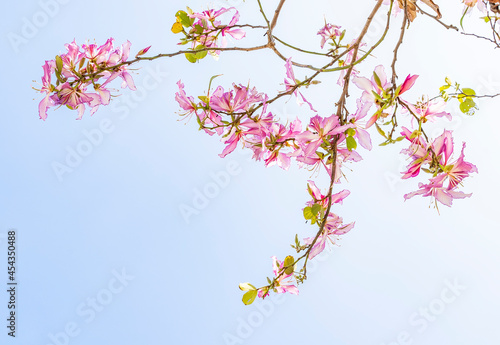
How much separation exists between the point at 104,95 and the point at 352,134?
2.13 ft

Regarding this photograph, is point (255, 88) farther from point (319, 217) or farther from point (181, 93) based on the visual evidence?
point (319, 217)

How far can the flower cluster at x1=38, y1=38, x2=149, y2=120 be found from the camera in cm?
111

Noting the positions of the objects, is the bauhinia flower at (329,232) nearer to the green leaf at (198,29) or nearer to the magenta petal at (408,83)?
the magenta petal at (408,83)

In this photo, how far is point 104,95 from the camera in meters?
1.19

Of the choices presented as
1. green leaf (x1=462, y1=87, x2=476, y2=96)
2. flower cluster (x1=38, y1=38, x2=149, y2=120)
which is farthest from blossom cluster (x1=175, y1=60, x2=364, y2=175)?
green leaf (x1=462, y1=87, x2=476, y2=96)

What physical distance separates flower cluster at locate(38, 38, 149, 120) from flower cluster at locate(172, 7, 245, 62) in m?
0.12

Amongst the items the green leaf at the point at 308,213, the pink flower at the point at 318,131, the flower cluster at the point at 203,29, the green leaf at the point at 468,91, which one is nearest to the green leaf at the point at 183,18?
the flower cluster at the point at 203,29

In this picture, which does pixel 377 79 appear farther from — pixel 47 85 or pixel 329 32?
pixel 47 85

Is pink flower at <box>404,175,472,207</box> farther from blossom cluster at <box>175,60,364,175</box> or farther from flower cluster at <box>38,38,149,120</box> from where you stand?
flower cluster at <box>38,38,149,120</box>

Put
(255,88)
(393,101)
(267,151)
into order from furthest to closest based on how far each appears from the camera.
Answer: (267,151) → (255,88) → (393,101)

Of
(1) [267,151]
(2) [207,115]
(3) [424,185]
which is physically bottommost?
(3) [424,185]

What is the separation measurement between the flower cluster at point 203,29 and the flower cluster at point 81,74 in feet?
0.39

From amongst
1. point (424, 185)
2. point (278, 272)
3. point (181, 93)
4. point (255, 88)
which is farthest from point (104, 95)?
point (424, 185)

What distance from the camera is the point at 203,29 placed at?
1210 millimetres
